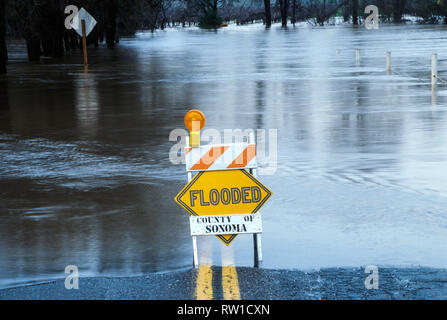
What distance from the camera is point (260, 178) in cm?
1113

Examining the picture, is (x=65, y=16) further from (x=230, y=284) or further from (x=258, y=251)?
(x=230, y=284)

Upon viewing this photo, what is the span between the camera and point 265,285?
265 inches

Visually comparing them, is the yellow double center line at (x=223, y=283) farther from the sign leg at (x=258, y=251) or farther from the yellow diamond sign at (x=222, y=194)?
the yellow diamond sign at (x=222, y=194)

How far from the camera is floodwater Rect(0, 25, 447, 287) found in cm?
785

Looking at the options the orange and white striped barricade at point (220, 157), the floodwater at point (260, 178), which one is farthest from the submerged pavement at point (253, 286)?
the orange and white striped barricade at point (220, 157)

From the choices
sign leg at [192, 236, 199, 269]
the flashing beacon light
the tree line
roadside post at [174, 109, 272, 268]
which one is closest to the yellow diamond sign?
roadside post at [174, 109, 272, 268]

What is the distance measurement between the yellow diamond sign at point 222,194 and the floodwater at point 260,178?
52 cm

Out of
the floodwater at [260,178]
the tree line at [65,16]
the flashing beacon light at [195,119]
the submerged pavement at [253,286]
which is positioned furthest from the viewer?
the tree line at [65,16]

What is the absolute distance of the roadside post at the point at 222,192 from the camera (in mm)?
7320

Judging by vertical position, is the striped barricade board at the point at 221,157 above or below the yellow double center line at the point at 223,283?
above

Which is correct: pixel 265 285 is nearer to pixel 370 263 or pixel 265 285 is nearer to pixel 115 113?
pixel 370 263

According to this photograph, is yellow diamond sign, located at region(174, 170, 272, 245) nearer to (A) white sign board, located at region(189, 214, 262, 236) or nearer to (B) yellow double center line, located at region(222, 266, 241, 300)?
(A) white sign board, located at region(189, 214, 262, 236)

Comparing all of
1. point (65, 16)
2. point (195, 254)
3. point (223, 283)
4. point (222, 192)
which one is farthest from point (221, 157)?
point (65, 16)

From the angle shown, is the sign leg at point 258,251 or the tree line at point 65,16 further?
the tree line at point 65,16
